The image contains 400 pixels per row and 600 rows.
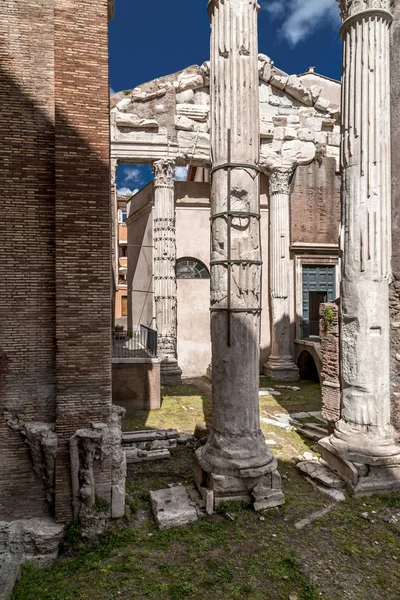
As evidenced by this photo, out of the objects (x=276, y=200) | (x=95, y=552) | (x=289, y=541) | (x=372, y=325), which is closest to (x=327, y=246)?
(x=276, y=200)

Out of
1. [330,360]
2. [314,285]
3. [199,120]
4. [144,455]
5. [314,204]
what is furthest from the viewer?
[314,285]

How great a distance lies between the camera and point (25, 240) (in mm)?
4902

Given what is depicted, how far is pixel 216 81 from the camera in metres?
5.71

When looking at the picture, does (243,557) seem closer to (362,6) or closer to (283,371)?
(362,6)

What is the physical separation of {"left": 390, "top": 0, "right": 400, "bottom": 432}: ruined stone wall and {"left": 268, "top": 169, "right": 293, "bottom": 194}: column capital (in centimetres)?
850

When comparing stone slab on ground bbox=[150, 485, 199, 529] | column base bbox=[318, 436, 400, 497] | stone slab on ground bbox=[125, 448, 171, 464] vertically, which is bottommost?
stone slab on ground bbox=[125, 448, 171, 464]

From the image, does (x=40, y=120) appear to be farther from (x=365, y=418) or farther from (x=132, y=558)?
(x=365, y=418)

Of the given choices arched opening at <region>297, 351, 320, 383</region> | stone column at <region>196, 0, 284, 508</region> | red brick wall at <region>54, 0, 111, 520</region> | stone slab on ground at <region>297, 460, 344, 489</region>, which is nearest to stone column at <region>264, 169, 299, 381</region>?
arched opening at <region>297, 351, 320, 383</region>

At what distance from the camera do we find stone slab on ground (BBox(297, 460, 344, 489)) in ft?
19.4

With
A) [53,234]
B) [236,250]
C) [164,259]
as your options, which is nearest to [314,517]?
[236,250]

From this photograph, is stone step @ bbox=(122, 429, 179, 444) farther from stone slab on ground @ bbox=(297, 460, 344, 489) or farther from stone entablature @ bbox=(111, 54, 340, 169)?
stone entablature @ bbox=(111, 54, 340, 169)

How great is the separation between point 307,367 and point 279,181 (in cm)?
741

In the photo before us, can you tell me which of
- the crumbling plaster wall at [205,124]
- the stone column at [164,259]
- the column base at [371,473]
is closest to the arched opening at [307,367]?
the crumbling plaster wall at [205,124]

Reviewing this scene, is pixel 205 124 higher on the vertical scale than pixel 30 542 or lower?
higher
